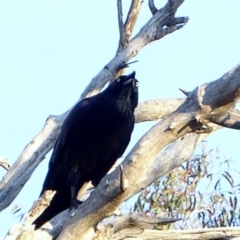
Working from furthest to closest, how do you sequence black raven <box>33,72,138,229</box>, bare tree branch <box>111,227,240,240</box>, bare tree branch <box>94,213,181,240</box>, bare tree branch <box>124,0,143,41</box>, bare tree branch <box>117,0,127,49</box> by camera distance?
bare tree branch <box>124,0,143,41</box> → bare tree branch <box>117,0,127,49</box> → black raven <box>33,72,138,229</box> → bare tree branch <box>111,227,240,240</box> → bare tree branch <box>94,213,181,240</box>

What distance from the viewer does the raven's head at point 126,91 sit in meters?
5.82

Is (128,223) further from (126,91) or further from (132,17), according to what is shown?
(132,17)

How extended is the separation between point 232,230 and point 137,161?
1126mm

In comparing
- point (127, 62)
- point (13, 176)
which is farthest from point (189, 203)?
point (13, 176)

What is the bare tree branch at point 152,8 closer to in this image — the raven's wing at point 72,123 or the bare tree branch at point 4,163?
the raven's wing at point 72,123

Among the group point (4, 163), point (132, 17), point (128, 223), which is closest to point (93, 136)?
point (4, 163)

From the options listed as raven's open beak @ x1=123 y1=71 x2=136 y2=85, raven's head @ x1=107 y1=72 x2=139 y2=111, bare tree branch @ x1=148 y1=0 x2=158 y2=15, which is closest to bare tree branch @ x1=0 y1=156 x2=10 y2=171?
raven's head @ x1=107 y1=72 x2=139 y2=111

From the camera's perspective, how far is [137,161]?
167 inches

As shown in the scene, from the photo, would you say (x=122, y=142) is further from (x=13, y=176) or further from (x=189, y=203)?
(x=189, y=203)

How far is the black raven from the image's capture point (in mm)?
5820

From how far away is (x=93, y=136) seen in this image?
586cm

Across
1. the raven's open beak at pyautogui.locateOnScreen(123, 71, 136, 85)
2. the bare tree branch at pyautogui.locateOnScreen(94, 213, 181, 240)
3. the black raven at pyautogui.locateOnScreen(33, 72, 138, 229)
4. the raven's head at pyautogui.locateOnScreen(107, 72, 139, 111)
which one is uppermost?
the raven's open beak at pyautogui.locateOnScreen(123, 71, 136, 85)

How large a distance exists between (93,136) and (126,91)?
0.40 meters

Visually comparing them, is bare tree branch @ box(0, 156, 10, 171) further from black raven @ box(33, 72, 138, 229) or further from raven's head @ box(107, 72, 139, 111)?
raven's head @ box(107, 72, 139, 111)
